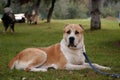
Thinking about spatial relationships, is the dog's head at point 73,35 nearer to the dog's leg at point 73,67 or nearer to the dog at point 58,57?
the dog at point 58,57

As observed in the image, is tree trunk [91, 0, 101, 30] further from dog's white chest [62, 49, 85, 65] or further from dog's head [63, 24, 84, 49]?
dog's head [63, 24, 84, 49]

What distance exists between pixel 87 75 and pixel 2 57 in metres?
5.04

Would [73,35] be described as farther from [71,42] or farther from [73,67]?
[73,67]

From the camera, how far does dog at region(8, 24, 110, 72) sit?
9156 mm

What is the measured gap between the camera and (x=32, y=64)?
30.4 feet

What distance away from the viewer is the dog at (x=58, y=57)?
9156 millimetres

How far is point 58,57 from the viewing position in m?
9.44

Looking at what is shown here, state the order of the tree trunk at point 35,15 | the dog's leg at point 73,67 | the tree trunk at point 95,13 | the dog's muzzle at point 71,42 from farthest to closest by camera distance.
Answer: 1. the tree trunk at point 35,15
2. the tree trunk at point 95,13
3. the dog's leg at point 73,67
4. the dog's muzzle at point 71,42

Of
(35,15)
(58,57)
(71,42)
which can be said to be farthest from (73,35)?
(35,15)

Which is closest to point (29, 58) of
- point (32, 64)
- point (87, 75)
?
point (32, 64)

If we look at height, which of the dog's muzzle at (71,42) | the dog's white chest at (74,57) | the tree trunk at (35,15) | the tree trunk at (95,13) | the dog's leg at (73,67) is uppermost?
the dog's muzzle at (71,42)

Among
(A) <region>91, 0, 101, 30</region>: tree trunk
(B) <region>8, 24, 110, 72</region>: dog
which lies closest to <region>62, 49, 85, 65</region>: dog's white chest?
(B) <region>8, 24, 110, 72</region>: dog

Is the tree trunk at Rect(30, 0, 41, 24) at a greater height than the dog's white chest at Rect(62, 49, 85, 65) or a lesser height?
lesser

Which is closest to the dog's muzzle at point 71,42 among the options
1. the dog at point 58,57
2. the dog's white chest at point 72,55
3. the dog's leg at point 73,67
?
the dog at point 58,57
